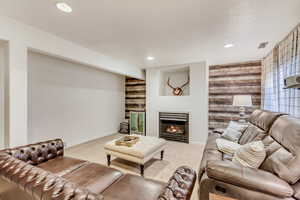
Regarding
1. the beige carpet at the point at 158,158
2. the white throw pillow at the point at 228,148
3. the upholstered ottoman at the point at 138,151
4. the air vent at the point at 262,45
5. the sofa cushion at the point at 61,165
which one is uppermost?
the air vent at the point at 262,45

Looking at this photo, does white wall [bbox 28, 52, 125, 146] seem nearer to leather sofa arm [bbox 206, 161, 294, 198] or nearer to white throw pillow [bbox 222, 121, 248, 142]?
leather sofa arm [bbox 206, 161, 294, 198]

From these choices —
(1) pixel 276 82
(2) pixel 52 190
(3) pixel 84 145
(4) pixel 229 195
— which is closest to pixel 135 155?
(4) pixel 229 195

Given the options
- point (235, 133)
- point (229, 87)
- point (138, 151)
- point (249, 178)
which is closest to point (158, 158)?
point (138, 151)

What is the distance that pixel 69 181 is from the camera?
88 cm

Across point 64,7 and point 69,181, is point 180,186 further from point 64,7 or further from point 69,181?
point 64,7

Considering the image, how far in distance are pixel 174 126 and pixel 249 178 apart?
339 centimetres

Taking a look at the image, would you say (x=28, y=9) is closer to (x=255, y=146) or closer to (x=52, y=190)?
(x=52, y=190)

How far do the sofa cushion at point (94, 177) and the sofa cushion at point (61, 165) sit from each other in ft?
0.27

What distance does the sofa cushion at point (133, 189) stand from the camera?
124 cm

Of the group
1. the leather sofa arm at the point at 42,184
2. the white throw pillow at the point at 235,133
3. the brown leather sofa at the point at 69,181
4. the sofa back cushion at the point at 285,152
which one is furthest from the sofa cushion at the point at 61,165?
the white throw pillow at the point at 235,133

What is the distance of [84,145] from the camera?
3.84 m

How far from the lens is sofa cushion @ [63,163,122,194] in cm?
138

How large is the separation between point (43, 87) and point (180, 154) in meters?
3.61

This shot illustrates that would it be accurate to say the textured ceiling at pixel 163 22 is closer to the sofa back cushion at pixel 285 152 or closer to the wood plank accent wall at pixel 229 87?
the wood plank accent wall at pixel 229 87
